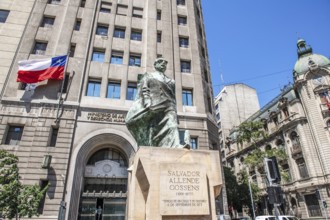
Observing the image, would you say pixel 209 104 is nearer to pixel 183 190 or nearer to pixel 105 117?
pixel 105 117

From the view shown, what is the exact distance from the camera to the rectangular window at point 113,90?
19.6 metres

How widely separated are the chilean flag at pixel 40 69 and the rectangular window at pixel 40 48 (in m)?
2.49

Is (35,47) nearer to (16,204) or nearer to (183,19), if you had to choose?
(16,204)

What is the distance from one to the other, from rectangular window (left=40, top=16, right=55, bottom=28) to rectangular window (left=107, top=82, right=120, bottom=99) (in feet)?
27.8

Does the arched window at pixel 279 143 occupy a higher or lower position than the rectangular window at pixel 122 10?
lower

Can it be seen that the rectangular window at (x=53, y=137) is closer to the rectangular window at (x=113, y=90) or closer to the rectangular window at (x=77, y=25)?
the rectangular window at (x=113, y=90)

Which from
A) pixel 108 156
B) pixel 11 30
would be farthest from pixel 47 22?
pixel 108 156

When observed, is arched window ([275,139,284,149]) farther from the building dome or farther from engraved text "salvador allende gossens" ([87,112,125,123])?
engraved text "salvador allende gossens" ([87,112,125,123])

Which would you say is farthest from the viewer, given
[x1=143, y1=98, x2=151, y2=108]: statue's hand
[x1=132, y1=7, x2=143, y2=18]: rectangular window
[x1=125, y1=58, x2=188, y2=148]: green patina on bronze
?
[x1=132, y1=7, x2=143, y2=18]: rectangular window

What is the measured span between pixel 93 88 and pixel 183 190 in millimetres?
16414

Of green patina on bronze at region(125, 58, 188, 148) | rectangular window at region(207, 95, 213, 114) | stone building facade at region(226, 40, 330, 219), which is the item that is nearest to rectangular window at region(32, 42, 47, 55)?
rectangular window at region(207, 95, 213, 114)

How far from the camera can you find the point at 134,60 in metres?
22.0

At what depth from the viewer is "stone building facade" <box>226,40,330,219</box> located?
30484 mm

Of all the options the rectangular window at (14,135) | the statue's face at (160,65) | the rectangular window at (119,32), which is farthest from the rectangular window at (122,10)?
the statue's face at (160,65)
